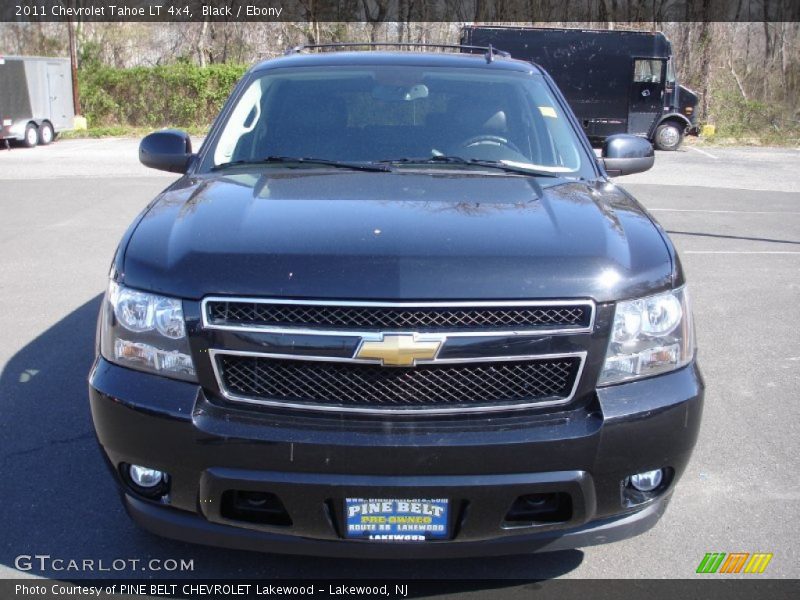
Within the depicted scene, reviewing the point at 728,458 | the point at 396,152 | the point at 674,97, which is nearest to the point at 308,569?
the point at 396,152

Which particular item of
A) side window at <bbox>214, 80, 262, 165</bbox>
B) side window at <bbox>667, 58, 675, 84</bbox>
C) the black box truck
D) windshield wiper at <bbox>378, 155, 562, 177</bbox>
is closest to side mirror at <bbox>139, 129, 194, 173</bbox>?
side window at <bbox>214, 80, 262, 165</bbox>

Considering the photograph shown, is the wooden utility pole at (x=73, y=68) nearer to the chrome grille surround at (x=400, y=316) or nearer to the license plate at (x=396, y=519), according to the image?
the chrome grille surround at (x=400, y=316)

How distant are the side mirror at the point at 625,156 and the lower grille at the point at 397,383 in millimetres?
2227

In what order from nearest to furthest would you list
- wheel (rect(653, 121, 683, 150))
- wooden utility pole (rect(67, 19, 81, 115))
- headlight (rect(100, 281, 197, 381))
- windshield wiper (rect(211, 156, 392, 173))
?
1. headlight (rect(100, 281, 197, 381))
2. windshield wiper (rect(211, 156, 392, 173))
3. wheel (rect(653, 121, 683, 150))
4. wooden utility pole (rect(67, 19, 81, 115))

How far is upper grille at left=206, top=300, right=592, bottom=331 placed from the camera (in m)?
2.63

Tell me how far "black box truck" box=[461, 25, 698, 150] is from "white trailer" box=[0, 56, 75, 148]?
1249 cm

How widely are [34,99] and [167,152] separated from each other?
2325 centimetres

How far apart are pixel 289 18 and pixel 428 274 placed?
37017 mm

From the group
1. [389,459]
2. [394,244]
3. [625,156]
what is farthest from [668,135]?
[389,459]

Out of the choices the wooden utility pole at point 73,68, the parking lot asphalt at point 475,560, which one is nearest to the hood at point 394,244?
the parking lot asphalt at point 475,560

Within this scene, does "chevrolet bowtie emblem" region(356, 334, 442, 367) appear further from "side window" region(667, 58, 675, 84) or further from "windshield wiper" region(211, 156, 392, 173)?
"side window" region(667, 58, 675, 84)

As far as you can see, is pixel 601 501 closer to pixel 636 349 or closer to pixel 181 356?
pixel 636 349

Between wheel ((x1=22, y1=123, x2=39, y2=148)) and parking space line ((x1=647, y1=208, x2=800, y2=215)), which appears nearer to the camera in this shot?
parking space line ((x1=647, y1=208, x2=800, y2=215))

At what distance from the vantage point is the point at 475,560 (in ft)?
10.8
